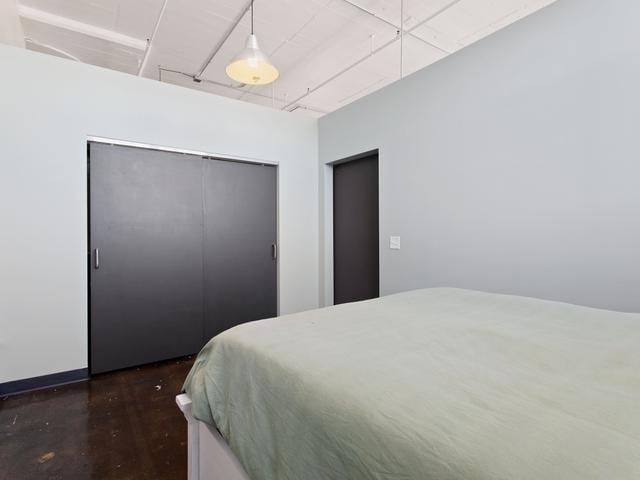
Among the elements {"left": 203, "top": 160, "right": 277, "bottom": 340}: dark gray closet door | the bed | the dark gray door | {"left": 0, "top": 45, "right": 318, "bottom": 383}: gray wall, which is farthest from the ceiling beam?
the bed

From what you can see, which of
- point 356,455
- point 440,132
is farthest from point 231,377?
point 440,132

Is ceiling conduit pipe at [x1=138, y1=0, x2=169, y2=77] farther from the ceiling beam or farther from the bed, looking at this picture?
the bed

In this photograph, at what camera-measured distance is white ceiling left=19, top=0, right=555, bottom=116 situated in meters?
3.12

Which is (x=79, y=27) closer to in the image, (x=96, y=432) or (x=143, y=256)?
(x=143, y=256)

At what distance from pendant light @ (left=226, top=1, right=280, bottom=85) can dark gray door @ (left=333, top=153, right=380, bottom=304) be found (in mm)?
1346

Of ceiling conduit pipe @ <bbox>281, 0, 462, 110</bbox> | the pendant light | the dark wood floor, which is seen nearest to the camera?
the dark wood floor

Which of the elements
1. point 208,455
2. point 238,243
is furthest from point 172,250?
point 208,455

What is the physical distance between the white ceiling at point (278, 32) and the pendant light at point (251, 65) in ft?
3.04

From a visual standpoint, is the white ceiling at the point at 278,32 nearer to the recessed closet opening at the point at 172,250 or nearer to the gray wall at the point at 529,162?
the gray wall at the point at 529,162

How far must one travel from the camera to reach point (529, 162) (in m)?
2.11

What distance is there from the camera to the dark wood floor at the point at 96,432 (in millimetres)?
1604

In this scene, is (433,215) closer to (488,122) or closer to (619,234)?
(488,122)

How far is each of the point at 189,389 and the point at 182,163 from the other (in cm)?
236

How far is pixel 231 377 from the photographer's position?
1061mm
